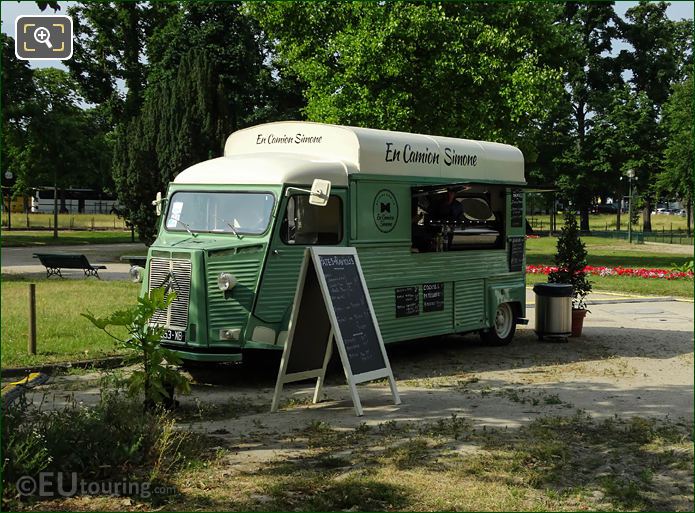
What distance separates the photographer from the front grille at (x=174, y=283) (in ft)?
33.7

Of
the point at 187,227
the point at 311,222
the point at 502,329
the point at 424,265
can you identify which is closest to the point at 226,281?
the point at 187,227

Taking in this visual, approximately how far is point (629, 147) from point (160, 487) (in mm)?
56155

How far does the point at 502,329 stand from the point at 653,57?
169ft

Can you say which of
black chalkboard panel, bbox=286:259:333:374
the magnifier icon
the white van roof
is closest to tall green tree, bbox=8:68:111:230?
the white van roof

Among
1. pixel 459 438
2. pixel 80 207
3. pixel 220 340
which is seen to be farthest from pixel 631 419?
pixel 80 207

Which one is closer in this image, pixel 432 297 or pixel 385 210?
pixel 385 210

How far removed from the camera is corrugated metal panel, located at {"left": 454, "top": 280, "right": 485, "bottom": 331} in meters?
13.0

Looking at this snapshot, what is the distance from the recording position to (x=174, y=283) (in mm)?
10352

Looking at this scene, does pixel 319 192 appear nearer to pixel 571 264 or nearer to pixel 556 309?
pixel 556 309

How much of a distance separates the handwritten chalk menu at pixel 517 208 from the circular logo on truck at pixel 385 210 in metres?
2.96

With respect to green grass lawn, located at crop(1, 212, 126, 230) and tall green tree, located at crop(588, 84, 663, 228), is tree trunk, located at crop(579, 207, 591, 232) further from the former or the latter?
green grass lawn, located at crop(1, 212, 126, 230)

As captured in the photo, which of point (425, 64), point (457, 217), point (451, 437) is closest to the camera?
point (451, 437)

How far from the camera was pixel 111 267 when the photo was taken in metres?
29.2

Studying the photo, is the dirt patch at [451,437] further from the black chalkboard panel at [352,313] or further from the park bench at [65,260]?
the park bench at [65,260]
